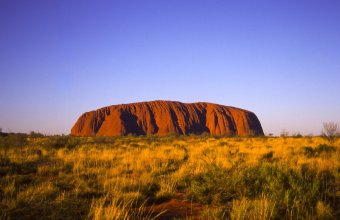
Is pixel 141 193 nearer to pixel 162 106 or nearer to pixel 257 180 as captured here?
pixel 257 180

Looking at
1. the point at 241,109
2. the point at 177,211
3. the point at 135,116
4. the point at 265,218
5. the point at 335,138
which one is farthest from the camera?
the point at 241,109

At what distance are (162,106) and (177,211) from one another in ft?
254

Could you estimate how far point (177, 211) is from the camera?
4.61m

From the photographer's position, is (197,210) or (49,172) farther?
(49,172)

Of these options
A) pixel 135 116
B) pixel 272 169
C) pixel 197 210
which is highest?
pixel 135 116

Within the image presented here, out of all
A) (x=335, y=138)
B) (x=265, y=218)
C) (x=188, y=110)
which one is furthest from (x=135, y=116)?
(x=265, y=218)

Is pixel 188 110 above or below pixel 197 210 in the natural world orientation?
above

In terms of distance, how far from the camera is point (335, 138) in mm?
20266

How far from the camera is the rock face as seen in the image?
74.1 m

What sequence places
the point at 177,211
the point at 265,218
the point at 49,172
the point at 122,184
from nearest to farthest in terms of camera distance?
the point at 265,218 → the point at 177,211 → the point at 122,184 → the point at 49,172

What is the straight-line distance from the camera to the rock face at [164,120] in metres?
74.1

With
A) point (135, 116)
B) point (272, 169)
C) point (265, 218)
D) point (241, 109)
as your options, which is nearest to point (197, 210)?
point (265, 218)

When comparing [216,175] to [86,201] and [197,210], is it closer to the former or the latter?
[197,210]

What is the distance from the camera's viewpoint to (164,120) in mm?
77000
